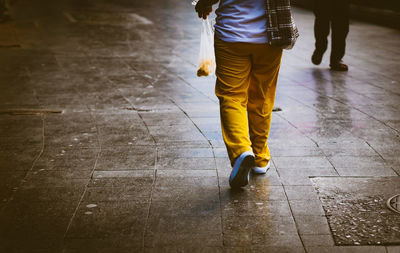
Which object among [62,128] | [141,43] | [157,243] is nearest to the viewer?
[157,243]

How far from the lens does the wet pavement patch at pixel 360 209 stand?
3.16 meters

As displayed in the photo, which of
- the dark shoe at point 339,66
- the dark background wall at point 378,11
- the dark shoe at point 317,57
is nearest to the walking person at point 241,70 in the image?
the dark shoe at point 339,66

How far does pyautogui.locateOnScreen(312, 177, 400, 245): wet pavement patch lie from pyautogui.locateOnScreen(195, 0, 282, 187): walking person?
63 centimetres

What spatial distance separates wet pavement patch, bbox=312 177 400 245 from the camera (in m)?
3.16

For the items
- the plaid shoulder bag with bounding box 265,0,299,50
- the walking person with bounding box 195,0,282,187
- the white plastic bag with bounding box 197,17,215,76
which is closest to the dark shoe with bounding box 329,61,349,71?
the white plastic bag with bounding box 197,17,215,76

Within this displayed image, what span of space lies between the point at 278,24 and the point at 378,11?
11433mm

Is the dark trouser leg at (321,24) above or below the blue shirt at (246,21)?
below

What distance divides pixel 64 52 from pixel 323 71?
4.57 metres

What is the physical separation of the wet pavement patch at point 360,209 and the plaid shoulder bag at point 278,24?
1.09 metres

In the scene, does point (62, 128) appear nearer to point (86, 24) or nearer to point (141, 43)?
point (141, 43)

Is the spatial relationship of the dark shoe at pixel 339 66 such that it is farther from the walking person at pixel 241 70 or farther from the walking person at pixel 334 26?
the walking person at pixel 241 70

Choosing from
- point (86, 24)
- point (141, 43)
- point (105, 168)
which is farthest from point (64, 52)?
point (105, 168)

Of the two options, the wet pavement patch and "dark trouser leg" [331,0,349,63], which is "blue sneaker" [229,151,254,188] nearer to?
the wet pavement patch

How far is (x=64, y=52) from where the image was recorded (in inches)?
378
